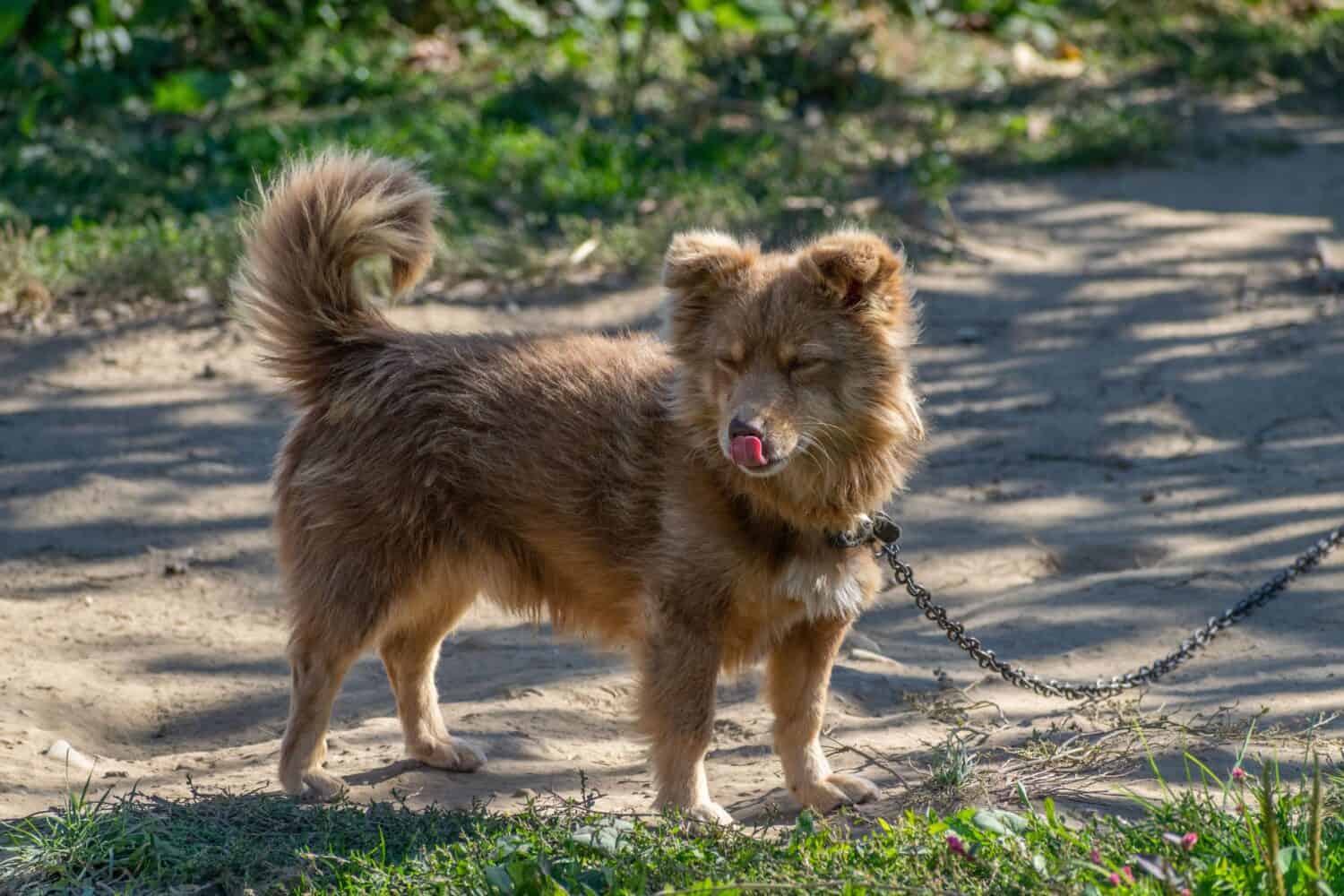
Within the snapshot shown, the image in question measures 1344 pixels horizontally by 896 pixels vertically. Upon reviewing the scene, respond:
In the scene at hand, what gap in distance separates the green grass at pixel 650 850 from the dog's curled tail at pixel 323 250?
149cm

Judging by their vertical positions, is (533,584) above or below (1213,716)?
above

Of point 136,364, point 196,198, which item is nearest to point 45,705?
point 136,364

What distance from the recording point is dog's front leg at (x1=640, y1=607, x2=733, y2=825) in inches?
176

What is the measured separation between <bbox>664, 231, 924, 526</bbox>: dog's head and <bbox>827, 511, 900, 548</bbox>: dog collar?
6 cm

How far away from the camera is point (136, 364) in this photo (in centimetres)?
Result: 786

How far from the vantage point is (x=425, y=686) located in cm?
516

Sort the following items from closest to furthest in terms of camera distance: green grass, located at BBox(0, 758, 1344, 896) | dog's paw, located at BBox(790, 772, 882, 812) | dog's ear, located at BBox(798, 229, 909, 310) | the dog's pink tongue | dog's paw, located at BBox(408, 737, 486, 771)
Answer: green grass, located at BBox(0, 758, 1344, 896)
the dog's pink tongue
dog's ear, located at BBox(798, 229, 909, 310)
dog's paw, located at BBox(790, 772, 882, 812)
dog's paw, located at BBox(408, 737, 486, 771)

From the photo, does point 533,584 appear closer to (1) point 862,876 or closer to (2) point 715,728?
(2) point 715,728

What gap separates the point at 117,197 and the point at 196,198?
459 mm

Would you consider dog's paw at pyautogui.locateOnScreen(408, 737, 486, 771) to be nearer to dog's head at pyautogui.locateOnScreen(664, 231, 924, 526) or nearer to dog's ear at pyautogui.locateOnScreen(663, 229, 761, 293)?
dog's head at pyautogui.locateOnScreen(664, 231, 924, 526)

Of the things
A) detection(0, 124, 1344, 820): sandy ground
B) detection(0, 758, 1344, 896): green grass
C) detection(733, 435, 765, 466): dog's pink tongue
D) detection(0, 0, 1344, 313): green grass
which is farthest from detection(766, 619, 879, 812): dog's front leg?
detection(0, 0, 1344, 313): green grass

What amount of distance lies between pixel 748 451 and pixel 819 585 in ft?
1.73

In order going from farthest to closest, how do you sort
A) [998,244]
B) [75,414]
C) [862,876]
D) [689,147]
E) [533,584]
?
[689,147]
[998,244]
[75,414]
[533,584]
[862,876]

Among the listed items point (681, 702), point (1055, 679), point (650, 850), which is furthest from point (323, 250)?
point (1055, 679)
